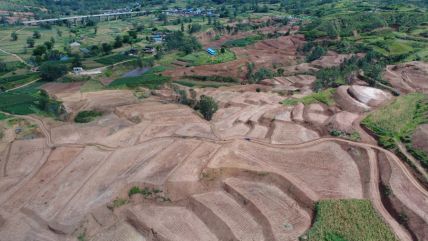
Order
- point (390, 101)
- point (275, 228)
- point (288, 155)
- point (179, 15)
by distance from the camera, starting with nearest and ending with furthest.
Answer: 1. point (275, 228)
2. point (288, 155)
3. point (390, 101)
4. point (179, 15)

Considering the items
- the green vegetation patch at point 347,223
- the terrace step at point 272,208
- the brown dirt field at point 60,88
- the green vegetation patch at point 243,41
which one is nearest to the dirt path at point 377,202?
the green vegetation patch at point 347,223

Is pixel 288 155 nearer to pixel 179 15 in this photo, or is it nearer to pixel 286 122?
pixel 286 122

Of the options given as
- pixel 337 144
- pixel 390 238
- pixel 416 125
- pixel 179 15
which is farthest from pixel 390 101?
pixel 179 15

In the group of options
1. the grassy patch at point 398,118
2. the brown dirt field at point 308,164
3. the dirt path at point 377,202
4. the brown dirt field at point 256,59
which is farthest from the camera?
the brown dirt field at point 256,59

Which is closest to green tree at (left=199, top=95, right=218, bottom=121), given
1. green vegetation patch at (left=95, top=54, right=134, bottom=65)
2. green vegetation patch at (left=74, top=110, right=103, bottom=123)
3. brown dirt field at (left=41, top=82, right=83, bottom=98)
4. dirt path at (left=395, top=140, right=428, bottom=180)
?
green vegetation patch at (left=74, top=110, right=103, bottom=123)

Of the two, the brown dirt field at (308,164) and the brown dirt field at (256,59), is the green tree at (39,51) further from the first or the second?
the brown dirt field at (308,164)

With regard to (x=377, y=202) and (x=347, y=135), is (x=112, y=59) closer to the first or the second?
(x=347, y=135)

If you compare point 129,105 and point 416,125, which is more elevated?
point 416,125
